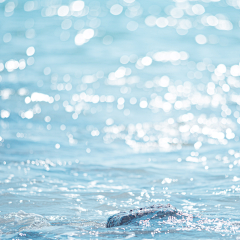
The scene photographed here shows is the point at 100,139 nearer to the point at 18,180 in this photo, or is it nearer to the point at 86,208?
the point at 18,180

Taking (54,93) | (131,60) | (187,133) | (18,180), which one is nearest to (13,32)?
(131,60)

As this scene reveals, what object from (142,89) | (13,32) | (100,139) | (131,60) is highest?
(13,32)

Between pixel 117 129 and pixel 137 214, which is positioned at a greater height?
pixel 117 129

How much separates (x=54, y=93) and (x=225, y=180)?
5.69m

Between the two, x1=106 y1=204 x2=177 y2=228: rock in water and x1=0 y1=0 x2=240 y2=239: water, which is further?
x1=0 y1=0 x2=240 y2=239: water

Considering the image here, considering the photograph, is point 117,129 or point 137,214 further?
point 117,129

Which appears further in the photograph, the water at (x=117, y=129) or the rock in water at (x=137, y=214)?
the water at (x=117, y=129)

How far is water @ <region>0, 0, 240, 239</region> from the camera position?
405cm

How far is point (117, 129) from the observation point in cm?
786

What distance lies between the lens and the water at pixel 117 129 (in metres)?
4.05

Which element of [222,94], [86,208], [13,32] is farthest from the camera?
[13,32]

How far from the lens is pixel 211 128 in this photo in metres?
7.87

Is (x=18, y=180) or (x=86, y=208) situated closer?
(x=86, y=208)

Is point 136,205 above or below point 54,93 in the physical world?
below
